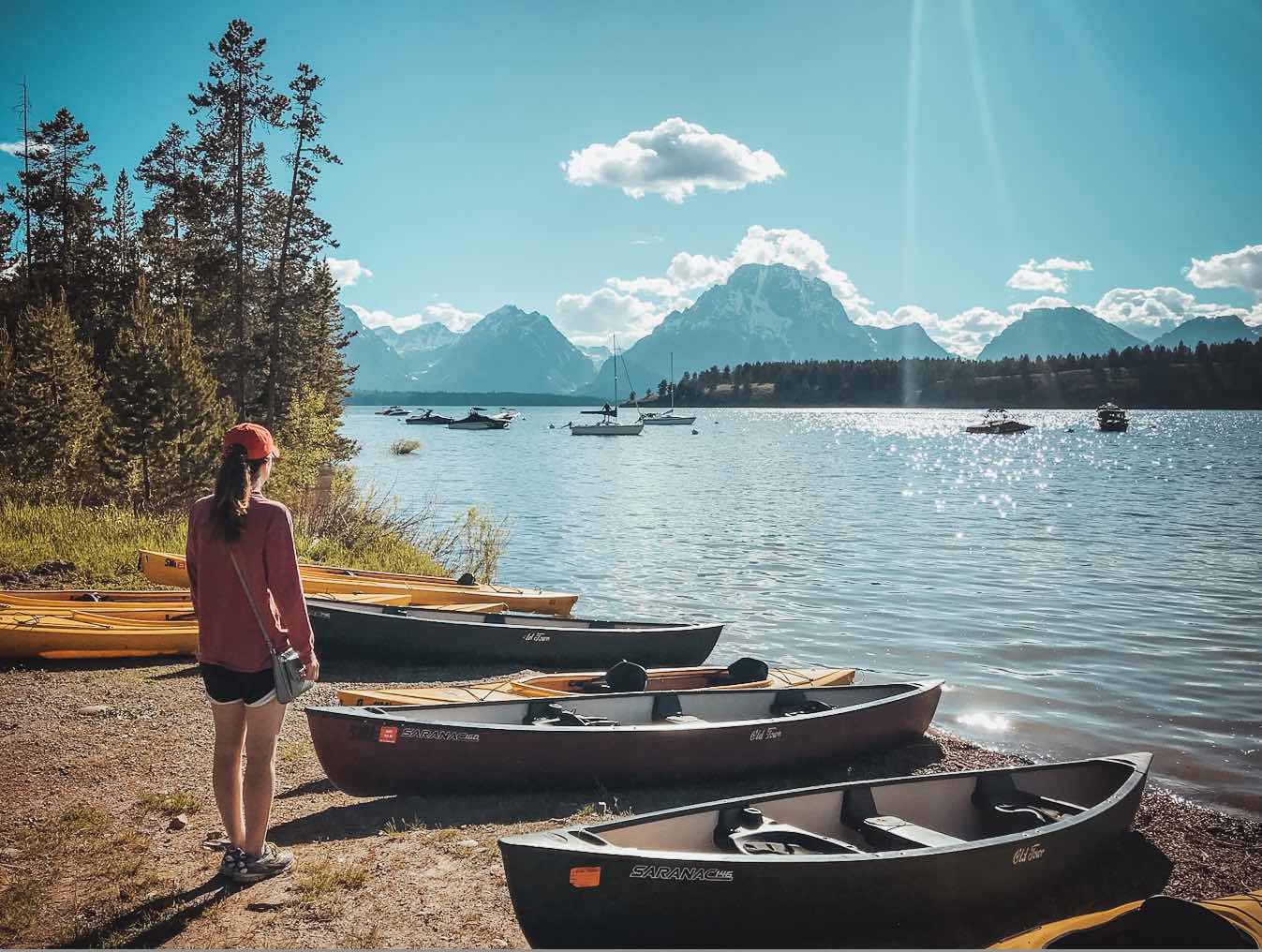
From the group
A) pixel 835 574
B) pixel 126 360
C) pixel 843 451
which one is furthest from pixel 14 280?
pixel 843 451

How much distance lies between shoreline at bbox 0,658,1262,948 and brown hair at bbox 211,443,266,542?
8.12 ft

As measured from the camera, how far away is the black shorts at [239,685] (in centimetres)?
503

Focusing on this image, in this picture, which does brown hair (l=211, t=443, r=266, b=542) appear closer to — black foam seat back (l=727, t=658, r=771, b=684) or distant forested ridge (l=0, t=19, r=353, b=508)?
Result: black foam seat back (l=727, t=658, r=771, b=684)

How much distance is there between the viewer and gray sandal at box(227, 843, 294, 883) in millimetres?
5598

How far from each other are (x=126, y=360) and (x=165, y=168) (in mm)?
19067

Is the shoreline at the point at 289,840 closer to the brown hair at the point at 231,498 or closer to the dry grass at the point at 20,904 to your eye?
the dry grass at the point at 20,904

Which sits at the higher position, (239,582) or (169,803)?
(239,582)

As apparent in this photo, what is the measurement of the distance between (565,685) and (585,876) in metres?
5.01

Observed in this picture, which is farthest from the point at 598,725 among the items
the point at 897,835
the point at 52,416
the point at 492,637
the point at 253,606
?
the point at 52,416

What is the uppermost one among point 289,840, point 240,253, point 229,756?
point 240,253

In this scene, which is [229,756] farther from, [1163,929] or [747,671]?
[747,671]

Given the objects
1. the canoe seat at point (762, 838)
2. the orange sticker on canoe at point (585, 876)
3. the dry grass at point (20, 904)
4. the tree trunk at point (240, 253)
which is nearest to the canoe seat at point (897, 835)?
the canoe seat at point (762, 838)

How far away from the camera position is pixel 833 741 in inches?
365

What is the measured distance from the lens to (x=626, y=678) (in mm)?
9438
